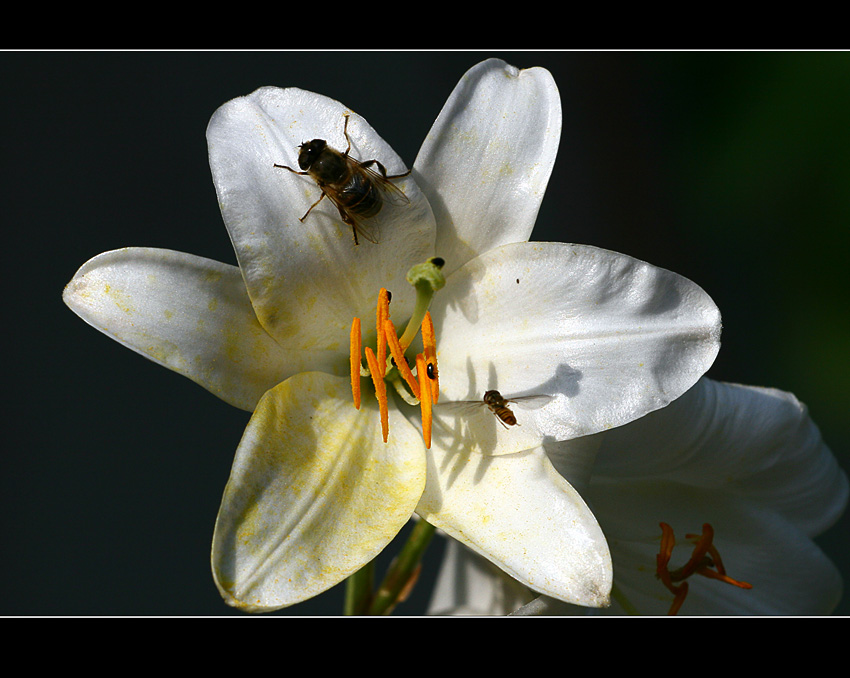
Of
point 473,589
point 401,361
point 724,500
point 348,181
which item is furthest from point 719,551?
point 348,181

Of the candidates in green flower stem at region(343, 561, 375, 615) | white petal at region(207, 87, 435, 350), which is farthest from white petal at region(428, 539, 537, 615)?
white petal at region(207, 87, 435, 350)

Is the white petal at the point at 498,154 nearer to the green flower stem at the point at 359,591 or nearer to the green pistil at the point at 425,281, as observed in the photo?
the green pistil at the point at 425,281

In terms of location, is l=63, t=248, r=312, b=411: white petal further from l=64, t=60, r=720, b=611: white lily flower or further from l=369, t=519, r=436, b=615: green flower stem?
l=369, t=519, r=436, b=615: green flower stem

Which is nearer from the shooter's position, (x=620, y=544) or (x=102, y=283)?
(x=102, y=283)

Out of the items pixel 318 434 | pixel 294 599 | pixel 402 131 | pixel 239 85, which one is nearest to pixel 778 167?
pixel 402 131

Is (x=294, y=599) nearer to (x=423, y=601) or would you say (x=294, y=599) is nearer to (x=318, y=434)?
(x=318, y=434)

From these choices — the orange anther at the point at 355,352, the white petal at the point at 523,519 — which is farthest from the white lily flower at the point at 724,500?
the orange anther at the point at 355,352

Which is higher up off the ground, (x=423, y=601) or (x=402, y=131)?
(x=402, y=131)
